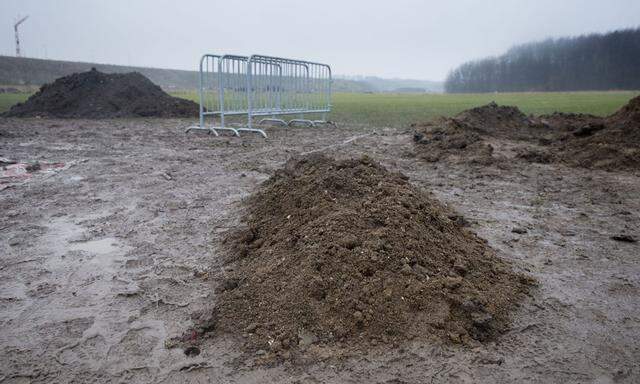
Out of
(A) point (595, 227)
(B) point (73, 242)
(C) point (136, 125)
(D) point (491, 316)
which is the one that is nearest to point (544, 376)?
(D) point (491, 316)

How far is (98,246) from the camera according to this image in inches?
132

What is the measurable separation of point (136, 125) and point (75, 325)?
1060 cm

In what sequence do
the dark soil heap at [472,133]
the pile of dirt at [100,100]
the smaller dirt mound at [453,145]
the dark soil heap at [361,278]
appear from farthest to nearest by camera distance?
the pile of dirt at [100,100], the dark soil heap at [472,133], the smaller dirt mound at [453,145], the dark soil heap at [361,278]

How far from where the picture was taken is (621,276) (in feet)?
9.57

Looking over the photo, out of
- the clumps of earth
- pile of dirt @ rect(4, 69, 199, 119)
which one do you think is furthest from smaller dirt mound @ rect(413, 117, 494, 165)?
pile of dirt @ rect(4, 69, 199, 119)

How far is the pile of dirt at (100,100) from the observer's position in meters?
14.2

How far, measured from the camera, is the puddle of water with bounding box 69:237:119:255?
10.7ft

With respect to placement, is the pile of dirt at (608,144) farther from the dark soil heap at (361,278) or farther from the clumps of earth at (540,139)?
the dark soil heap at (361,278)

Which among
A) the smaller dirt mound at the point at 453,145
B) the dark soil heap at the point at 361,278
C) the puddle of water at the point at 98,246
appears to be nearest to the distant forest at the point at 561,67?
the smaller dirt mound at the point at 453,145

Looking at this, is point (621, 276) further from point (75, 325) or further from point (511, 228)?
point (75, 325)

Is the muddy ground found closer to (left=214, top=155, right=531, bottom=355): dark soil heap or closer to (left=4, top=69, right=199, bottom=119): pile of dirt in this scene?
(left=214, top=155, right=531, bottom=355): dark soil heap

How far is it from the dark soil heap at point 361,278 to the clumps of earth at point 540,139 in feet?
13.2

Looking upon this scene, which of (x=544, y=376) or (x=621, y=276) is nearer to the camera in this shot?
(x=544, y=376)

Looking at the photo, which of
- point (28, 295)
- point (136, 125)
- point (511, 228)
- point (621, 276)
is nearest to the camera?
point (28, 295)
